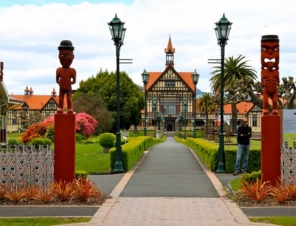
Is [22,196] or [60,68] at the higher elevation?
[60,68]

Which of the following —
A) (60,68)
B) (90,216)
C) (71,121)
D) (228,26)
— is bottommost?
(90,216)

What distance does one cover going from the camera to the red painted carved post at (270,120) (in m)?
13.2

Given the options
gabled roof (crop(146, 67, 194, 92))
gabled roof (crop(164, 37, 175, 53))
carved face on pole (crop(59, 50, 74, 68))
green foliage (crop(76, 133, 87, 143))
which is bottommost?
green foliage (crop(76, 133, 87, 143))

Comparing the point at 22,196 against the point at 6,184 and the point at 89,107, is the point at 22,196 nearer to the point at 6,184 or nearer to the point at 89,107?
the point at 6,184

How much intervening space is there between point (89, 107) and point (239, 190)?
→ 53000 mm

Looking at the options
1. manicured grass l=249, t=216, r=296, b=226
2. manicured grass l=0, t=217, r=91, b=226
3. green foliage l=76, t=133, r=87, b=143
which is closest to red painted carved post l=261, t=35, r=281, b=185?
manicured grass l=249, t=216, r=296, b=226

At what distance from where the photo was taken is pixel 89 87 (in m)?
87.9

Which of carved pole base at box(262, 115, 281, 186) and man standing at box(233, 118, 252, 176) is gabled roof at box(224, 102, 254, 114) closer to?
man standing at box(233, 118, 252, 176)

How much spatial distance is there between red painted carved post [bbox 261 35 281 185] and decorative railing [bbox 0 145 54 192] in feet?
16.6

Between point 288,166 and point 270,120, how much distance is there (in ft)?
3.80

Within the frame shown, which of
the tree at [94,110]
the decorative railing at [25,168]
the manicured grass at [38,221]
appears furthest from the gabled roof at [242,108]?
the manicured grass at [38,221]

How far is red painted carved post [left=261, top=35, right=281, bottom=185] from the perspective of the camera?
13.2 m

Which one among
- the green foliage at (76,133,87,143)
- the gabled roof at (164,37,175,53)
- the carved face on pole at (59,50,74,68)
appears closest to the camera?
the carved face on pole at (59,50,74,68)

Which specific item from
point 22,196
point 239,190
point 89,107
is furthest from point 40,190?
point 89,107
